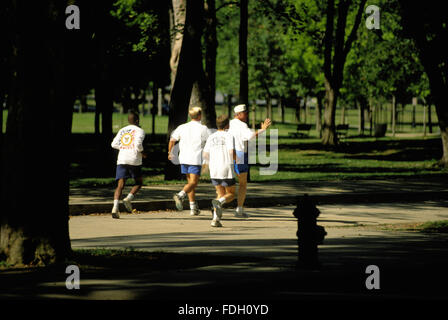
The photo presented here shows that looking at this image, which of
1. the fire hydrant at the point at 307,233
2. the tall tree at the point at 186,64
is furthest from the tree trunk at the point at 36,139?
the tall tree at the point at 186,64

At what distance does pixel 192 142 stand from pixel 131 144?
1.12 metres

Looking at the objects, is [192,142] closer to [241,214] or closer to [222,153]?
[222,153]

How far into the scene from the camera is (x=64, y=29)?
8719 mm

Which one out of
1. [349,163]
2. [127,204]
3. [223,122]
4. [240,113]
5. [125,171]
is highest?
[240,113]

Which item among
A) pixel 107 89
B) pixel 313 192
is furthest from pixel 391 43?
pixel 313 192

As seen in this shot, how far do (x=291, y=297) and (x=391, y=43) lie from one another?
38.1m

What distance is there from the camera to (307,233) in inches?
334

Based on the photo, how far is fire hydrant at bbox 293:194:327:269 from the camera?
27.5 ft

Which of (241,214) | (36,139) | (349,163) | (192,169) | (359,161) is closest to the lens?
(36,139)

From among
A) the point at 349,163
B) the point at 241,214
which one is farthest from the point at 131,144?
the point at 349,163

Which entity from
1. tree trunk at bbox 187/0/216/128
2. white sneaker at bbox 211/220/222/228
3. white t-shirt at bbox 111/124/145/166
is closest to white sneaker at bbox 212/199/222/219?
white sneaker at bbox 211/220/222/228

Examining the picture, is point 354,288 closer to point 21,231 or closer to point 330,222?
point 21,231

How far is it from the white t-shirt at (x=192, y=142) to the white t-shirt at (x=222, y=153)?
668mm

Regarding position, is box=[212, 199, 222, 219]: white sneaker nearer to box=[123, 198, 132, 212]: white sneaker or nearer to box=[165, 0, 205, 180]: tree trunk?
box=[123, 198, 132, 212]: white sneaker
